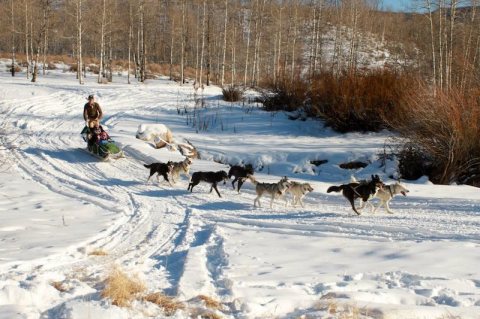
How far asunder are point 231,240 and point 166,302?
2.80 metres

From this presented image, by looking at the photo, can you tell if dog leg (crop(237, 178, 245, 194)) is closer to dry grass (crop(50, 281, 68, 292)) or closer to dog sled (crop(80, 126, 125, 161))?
dog sled (crop(80, 126, 125, 161))

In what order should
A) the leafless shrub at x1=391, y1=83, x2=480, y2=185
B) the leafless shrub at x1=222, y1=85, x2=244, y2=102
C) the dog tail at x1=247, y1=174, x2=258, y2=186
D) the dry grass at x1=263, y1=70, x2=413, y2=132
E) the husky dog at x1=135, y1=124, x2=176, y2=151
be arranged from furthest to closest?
the leafless shrub at x1=222, y1=85, x2=244, y2=102 → the dry grass at x1=263, y1=70, x2=413, y2=132 → the husky dog at x1=135, y1=124, x2=176, y2=151 → the leafless shrub at x1=391, y1=83, x2=480, y2=185 → the dog tail at x1=247, y1=174, x2=258, y2=186

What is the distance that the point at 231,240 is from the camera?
7.89 meters

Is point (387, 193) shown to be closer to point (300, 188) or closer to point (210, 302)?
point (300, 188)

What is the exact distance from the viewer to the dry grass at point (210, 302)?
203 inches

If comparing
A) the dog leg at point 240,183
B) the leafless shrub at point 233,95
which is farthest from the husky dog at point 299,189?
the leafless shrub at point 233,95

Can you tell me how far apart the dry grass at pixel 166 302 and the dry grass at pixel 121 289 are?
176 millimetres

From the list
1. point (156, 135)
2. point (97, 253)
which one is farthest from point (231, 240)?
point (156, 135)

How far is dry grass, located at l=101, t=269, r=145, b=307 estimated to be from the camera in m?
5.02

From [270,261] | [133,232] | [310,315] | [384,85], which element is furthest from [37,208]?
[384,85]

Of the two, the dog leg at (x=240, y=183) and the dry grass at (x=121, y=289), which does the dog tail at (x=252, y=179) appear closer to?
the dog leg at (x=240, y=183)

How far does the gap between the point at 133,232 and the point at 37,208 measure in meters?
2.56

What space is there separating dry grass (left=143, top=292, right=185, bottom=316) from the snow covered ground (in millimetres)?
114

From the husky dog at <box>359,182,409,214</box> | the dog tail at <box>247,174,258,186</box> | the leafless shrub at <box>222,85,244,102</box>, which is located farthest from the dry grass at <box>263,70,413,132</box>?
the dog tail at <box>247,174,258,186</box>
